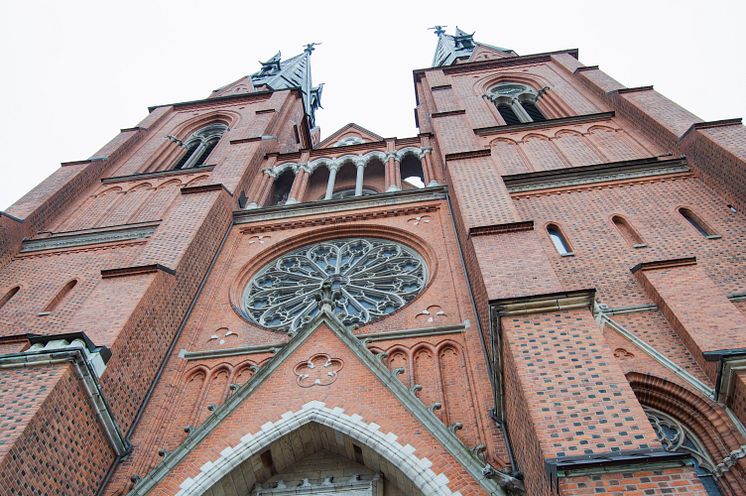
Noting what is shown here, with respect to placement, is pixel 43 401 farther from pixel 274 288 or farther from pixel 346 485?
pixel 274 288

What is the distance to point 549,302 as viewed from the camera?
720cm

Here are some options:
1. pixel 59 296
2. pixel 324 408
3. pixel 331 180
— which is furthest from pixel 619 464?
pixel 331 180

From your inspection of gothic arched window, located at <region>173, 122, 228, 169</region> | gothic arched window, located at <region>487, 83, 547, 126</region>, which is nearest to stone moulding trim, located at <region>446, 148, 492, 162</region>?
gothic arched window, located at <region>487, 83, 547, 126</region>

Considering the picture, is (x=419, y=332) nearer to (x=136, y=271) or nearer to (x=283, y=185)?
(x=136, y=271)

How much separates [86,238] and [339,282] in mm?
5714

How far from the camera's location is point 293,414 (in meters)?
7.62

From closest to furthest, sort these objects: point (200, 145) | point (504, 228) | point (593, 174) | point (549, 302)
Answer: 1. point (549, 302)
2. point (504, 228)
3. point (593, 174)
4. point (200, 145)

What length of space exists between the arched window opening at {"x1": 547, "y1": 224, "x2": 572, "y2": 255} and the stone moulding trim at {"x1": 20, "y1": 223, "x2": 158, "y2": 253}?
813 centimetres

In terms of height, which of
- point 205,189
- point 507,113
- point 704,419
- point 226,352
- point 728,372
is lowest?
point 704,419

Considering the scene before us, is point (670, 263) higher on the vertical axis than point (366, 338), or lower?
higher

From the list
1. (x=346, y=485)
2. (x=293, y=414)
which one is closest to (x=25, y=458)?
(x=293, y=414)

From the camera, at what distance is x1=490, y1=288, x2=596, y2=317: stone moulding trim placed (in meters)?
7.18

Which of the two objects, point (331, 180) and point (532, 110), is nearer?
point (331, 180)

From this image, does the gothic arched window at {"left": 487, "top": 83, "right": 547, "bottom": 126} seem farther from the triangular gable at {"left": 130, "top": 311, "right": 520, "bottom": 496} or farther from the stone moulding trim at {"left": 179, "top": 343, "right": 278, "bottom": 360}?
the triangular gable at {"left": 130, "top": 311, "right": 520, "bottom": 496}
